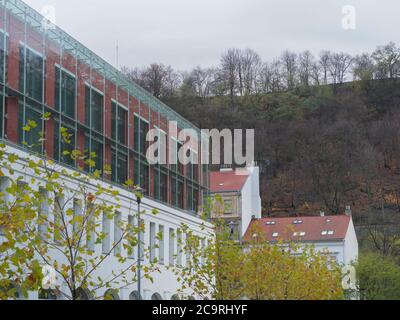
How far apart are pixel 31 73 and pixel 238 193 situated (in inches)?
1887

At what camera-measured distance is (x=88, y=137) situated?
3744cm

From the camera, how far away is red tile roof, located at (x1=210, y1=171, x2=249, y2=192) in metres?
79.4

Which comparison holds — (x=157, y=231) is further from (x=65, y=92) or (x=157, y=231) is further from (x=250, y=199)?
(x=250, y=199)

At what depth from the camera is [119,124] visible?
41688 millimetres

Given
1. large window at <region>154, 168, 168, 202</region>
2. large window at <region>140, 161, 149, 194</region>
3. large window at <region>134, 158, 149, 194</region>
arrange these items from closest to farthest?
large window at <region>134, 158, 149, 194</region>
large window at <region>140, 161, 149, 194</region>
large window at <region>154, 168, 168, 202</region>

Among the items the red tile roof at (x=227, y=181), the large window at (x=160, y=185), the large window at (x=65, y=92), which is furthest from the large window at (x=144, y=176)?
the red tile roof at (x=227, y=181)

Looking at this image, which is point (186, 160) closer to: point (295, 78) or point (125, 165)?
point (125, 165)

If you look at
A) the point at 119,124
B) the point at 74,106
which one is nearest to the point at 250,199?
the point at 119,124

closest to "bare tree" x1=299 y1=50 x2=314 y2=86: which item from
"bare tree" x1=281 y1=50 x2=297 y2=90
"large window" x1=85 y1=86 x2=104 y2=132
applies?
"bare tree" x1=281 y1=50 x2=297 y2=90

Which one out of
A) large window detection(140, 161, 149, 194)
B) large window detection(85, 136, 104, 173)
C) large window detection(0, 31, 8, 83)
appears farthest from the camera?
large window detection(140, 161, 149, 194)

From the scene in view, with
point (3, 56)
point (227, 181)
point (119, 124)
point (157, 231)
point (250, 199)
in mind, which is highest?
point (227, 181)

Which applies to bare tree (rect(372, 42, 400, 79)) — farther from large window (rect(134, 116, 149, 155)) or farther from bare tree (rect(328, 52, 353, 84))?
large window (rect(134, 116, 149, 155))

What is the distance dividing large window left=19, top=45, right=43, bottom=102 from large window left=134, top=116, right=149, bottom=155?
11.0m

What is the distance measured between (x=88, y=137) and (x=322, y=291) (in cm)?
1259
